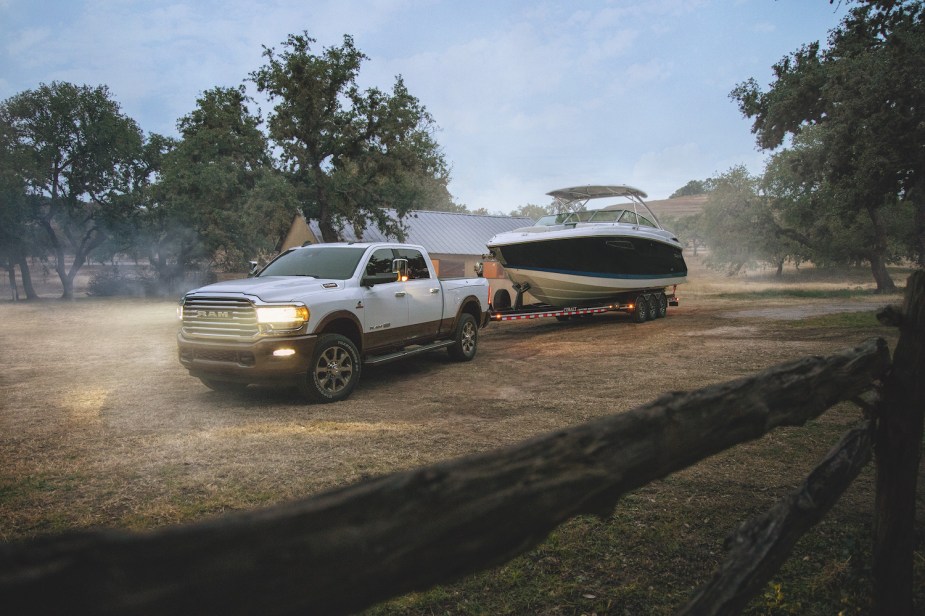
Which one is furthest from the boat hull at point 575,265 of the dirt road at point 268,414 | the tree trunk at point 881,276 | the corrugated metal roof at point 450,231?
the corrugated metal roof at point 450,231

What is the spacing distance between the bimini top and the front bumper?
1169 cm

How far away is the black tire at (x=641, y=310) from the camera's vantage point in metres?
17.5

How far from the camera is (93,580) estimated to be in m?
0.93

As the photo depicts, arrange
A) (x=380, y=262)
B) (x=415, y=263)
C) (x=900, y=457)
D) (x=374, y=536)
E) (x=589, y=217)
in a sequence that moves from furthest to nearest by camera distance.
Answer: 1. (x=589, y=217)
2. (x=415, y=263)
3. (x=380, y=262)
4. (x=900, y=457)
5. (x=374, y=536)

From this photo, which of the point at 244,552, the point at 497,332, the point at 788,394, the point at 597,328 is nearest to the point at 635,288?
the point at 597,328

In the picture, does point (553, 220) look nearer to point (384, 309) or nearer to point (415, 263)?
point (415, 263)

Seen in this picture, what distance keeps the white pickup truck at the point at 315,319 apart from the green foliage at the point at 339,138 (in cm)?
1783

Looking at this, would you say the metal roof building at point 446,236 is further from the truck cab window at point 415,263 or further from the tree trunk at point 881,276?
the truck cab window at point 415,263

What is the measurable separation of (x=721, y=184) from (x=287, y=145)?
108ft

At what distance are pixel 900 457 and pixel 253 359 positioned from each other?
21.7 feet

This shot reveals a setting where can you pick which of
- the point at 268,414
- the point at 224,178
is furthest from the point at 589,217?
the point at 224,178

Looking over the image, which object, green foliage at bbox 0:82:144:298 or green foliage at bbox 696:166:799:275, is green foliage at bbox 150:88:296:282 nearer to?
green foliage at bbox 0:82:144:298

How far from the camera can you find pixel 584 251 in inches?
613

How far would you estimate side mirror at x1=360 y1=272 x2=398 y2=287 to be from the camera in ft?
29.0
